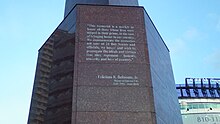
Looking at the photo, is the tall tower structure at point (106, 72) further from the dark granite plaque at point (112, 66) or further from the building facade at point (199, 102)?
the building facade at point (199, 102)

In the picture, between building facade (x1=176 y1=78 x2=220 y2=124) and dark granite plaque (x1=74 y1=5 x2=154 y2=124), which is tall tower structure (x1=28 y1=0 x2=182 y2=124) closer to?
dark granite plaque (x1=74 y1=5 x2=154 y2=124)

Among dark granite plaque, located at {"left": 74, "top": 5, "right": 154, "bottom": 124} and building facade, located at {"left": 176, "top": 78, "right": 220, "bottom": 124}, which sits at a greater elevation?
building facade, located at {"left": 176, "top": 78, "right": 220, "bottom": 124}

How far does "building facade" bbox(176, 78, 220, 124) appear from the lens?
4081cm

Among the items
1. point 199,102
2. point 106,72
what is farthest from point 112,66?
point 199,102

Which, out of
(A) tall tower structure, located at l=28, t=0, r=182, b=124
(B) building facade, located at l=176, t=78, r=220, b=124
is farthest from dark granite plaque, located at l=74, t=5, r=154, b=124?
(B) building facade, located at l=176, t=78, r=220, b=124

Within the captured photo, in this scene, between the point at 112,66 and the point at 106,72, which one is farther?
the point at 112,66

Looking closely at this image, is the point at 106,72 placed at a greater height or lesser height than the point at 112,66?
lesser

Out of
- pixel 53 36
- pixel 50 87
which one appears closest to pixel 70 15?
pixel 53 36

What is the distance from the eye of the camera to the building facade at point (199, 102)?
40.8 meters

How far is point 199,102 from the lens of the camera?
137 ft

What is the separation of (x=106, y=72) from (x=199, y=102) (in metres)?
35.8

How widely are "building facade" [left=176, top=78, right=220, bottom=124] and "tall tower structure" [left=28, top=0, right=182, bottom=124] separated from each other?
3151cm

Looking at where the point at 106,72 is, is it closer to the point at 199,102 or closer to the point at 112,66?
the point at 112,66

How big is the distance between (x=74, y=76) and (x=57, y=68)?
1.30m
